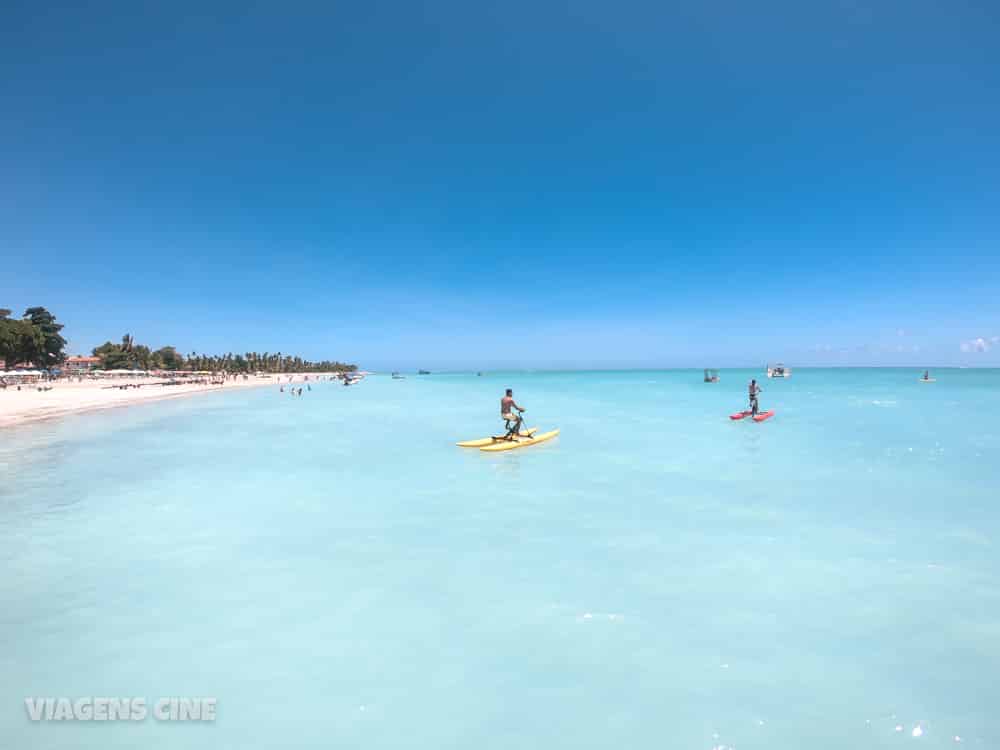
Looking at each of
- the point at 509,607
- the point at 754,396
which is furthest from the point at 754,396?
the point at 509,607

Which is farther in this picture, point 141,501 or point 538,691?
point 141,501

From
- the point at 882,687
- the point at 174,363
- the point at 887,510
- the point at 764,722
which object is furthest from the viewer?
the point at 174,363

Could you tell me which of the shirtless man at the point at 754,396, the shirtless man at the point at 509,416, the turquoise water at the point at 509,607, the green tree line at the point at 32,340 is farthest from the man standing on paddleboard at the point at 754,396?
the green tree line at the point at 32,340

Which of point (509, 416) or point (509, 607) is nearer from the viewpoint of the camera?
point (509, 607)

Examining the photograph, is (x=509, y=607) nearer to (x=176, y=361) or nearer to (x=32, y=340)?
(x=32, y=340)

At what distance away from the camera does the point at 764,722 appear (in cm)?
355

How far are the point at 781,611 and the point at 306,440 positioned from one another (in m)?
17.3

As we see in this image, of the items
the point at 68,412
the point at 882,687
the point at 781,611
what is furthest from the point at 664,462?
the point at 68,412

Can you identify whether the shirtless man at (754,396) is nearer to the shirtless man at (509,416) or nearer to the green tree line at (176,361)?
the shirtless man at (509,416)

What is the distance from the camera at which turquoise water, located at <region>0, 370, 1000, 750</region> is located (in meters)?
3.63

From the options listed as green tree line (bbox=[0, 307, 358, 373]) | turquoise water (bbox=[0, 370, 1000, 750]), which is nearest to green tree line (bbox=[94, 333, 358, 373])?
green tree line (bbox=[0, 307, 358, 373])

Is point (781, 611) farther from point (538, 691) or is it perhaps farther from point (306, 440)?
point (306, 440)

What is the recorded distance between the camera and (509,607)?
5301 mm

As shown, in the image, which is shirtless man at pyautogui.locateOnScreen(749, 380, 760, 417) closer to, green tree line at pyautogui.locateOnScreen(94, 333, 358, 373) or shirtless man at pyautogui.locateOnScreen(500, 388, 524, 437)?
shirtless man at pyautogui.locateOnScreen(500, 388, 524, 437)
